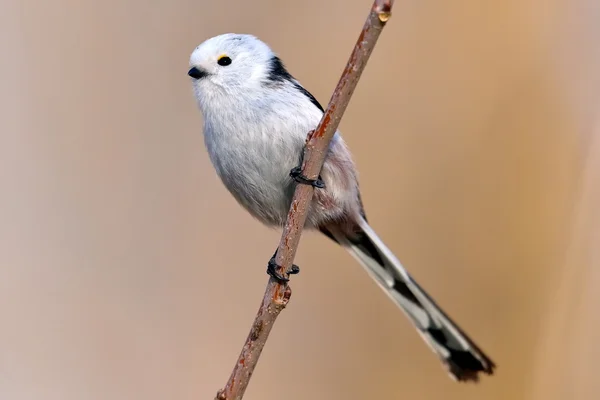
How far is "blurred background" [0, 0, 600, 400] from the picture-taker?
95.7 inches

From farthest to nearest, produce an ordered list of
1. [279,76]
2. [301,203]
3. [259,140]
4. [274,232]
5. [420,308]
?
[274,232] → [420,308] → [279,76] → [259,140] → [301,203]

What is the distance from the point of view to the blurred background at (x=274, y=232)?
95.7 inches

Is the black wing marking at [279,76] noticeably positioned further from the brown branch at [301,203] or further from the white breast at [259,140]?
the brown branch at [301,203]

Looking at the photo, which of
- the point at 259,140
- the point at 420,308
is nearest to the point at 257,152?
the point at 259,140

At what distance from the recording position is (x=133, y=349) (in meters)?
2.44

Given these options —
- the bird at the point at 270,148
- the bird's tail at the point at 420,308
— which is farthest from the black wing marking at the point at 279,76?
the bird's tail at the point at 420,308

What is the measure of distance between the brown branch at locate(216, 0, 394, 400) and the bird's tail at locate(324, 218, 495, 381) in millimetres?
701

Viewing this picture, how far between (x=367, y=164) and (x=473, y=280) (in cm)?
58

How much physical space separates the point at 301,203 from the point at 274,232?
111 cm

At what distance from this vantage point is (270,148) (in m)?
1.66

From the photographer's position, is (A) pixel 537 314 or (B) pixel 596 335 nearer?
(B) pixel 596 335

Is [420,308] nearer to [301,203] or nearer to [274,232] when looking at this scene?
[274,232]

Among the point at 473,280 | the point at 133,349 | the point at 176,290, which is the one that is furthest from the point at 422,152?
the point at 133,349

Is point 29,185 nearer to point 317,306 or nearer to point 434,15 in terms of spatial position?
point 317,306
